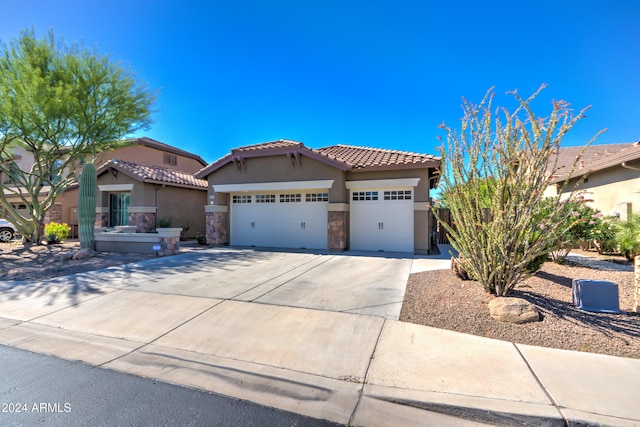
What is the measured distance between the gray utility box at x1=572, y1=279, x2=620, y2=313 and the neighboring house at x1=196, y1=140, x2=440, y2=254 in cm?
697

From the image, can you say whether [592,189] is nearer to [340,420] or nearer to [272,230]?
[272,230]

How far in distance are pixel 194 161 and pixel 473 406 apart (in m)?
28.3

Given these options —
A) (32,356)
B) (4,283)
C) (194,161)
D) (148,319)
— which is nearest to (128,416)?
(32,356)

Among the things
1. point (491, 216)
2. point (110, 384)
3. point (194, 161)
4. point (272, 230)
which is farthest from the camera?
point (194, 161)

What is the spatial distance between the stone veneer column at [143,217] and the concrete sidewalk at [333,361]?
402 inches

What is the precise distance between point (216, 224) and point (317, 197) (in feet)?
16.4

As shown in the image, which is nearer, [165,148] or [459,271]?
[459,271]

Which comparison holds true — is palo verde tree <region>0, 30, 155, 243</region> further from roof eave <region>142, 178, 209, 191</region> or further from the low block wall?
the low block wall

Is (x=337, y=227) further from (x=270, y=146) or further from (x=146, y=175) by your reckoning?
(x=146, y=175)

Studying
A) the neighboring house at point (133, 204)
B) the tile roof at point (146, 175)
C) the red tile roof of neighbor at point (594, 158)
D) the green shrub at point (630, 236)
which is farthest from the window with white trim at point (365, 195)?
the neighboring house at point (133, 204)

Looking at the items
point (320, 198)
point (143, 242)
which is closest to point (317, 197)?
point (320, 198)

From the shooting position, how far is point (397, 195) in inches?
494

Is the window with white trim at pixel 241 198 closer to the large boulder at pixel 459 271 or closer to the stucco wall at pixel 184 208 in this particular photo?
the stucco wall at pixel 184 208

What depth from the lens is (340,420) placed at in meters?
2.80
